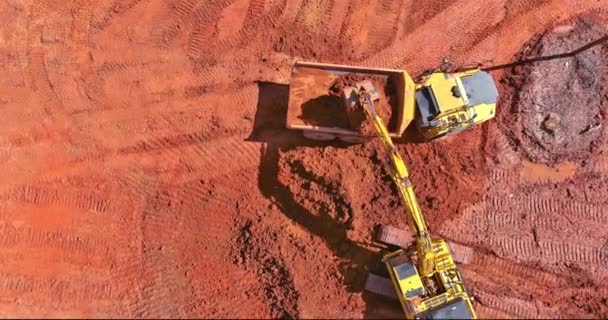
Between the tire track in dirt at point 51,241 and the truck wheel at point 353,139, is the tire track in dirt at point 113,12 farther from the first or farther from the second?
the truck wheel at point 353,139

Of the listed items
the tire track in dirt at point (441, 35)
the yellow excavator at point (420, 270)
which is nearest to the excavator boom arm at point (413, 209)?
the yellow excavator at point (420, 270)

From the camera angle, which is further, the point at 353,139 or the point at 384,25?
the point at 384,25

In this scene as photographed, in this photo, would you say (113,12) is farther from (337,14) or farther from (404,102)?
(404,102)

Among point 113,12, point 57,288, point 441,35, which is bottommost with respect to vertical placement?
point 57,288

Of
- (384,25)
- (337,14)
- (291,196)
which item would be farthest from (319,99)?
(384,25)

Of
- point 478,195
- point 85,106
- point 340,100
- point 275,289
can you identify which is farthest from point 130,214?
point 478,195

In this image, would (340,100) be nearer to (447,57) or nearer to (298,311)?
(447,57)

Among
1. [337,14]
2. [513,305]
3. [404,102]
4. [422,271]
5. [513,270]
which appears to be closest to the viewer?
[422,271]
